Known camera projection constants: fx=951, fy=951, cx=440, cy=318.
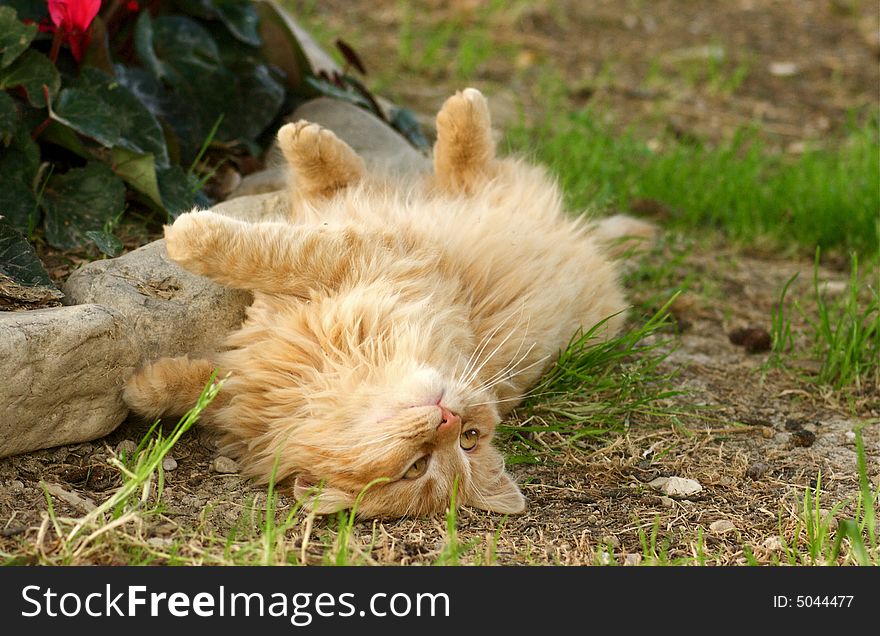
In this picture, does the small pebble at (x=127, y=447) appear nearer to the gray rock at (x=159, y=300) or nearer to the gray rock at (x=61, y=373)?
the gray rock at (x=61, y=373)

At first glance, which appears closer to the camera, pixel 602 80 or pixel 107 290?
pixel 107 290

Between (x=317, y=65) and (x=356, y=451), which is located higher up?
(x=317, y=65)

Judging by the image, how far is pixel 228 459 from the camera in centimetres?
266

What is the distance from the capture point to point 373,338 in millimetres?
2600

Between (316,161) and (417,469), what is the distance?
1246 millimetres

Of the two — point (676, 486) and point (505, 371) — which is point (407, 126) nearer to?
point (505, 371)

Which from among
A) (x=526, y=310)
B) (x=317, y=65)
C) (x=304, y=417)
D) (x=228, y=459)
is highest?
(x=317, y=65)

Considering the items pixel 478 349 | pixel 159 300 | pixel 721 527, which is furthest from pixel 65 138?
pixel 721 527

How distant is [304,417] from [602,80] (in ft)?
13.0

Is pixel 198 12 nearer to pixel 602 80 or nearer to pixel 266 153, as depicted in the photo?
pixel 266 153

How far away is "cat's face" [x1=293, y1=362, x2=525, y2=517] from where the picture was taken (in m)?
2.36
